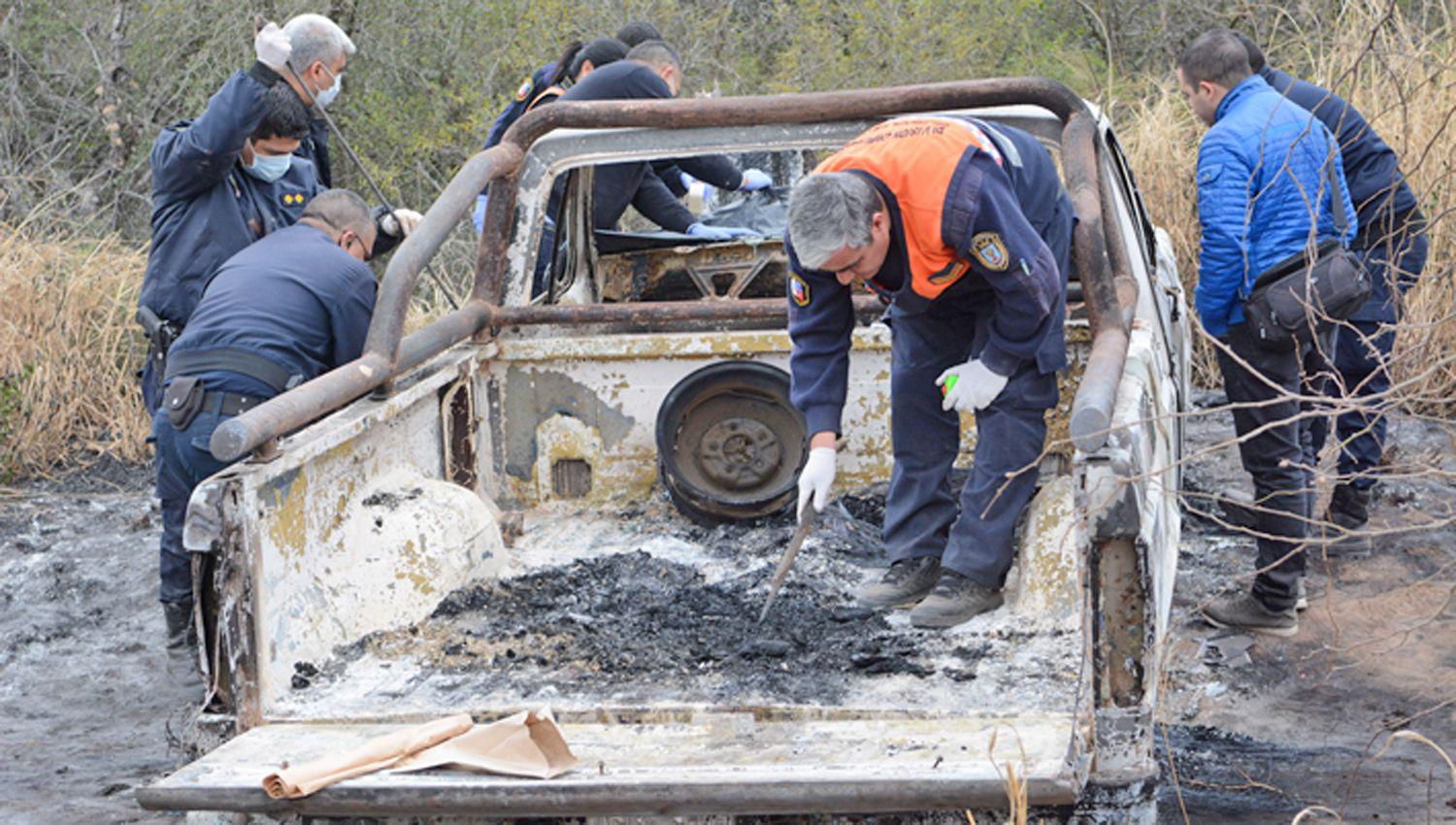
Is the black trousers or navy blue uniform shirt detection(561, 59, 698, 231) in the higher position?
navy blue uniform shirt detection(561, 59, 698, 231)

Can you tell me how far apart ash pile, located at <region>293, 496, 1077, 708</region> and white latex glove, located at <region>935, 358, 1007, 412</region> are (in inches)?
21.6

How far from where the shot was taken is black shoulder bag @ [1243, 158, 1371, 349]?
16.2 feet

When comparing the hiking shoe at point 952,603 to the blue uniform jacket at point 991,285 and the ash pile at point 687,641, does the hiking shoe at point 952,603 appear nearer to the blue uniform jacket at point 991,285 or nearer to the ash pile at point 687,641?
the ash pile at point 687,641

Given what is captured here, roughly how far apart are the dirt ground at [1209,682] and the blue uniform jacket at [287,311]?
1.09 metres

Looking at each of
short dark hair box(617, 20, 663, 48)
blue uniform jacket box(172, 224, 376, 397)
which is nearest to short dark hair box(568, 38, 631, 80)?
short dark hair box(617, 20, 663, 48)

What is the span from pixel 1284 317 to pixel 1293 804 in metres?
1.60

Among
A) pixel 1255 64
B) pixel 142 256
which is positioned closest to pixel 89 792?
pixel 1255 64

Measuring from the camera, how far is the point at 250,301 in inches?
180

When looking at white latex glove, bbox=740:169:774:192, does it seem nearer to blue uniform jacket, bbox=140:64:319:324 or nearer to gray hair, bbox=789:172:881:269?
blue uniform jacket, bbox=140:64:319:324

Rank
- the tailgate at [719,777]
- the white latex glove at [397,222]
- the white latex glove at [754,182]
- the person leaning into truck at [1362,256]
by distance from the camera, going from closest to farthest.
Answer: the tailgate at [719,777]
the white latex glove at [397,222]
the person leaning into truck at [1362,256]
the white latex glove at [754,182]

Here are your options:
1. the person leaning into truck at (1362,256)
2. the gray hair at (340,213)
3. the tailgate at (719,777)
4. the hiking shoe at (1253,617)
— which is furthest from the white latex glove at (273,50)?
the hiking shoe at (1253,617)

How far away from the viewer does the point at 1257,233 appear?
5105mm

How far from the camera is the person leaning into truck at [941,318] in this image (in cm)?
361

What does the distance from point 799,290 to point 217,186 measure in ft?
7.84
